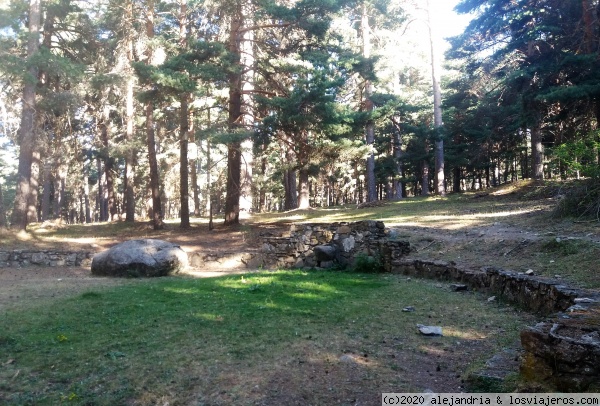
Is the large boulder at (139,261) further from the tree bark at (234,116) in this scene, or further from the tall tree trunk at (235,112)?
the tree bark at (234,116)

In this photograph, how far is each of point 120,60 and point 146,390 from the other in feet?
64.3

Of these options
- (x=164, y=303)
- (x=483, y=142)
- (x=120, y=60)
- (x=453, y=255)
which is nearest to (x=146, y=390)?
(x=164, y=303)

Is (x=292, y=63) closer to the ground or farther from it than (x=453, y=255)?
A: farther from it

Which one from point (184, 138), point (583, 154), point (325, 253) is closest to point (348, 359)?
point (325, 253)

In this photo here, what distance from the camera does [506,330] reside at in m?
5.19

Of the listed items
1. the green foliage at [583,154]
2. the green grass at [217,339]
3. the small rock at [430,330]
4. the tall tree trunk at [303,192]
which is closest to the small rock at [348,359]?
the green grass at [217,339]

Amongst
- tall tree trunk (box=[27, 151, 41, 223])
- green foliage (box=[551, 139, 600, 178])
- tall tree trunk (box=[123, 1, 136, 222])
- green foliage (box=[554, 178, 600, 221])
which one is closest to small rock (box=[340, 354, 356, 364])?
green foliage (box=[554, 178, 600, 221])

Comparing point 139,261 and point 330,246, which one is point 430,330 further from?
point 139,261

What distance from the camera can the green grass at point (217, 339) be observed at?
12.5ft

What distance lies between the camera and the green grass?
12.5ft

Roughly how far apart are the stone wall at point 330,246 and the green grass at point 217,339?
2633mm

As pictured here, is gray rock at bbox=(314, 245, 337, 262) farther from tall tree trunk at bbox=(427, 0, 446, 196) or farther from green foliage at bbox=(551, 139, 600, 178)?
→ tall tree trunk at bbox=(427, 0, 446, 196)

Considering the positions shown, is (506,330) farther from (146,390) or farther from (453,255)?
(453,255)

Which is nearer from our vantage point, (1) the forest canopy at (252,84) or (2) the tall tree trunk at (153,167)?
(1) the forest canopy at (252,84)
